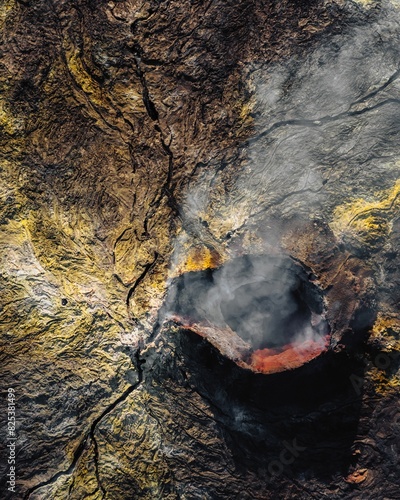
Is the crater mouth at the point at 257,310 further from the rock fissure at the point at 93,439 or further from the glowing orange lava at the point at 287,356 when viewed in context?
the rock fissure at the point at 93,439

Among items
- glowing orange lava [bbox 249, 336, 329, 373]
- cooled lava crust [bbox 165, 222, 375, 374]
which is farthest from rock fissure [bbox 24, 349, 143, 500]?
glowing orange lava [bbox 249, 336, 329, 373]

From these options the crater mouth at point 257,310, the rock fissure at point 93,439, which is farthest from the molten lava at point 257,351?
the rock fissure at point 93,439

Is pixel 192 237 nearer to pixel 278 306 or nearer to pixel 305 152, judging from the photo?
pixel 278 306

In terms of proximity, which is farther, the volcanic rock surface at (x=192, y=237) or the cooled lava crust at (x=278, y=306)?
the cooled lava crust at (x=278, y=306)

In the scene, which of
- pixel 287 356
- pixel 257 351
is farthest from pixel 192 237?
pixel 287 356

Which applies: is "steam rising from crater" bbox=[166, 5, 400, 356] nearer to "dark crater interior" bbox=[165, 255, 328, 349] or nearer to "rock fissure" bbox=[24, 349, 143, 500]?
"dark crater interior" bbox=[165, 255, 328, 349]
